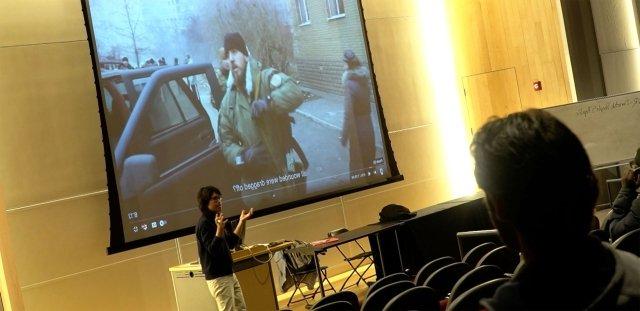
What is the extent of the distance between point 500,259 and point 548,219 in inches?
137

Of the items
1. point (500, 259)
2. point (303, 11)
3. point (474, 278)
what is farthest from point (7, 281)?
point (303, 11)

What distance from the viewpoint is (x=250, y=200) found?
840 cm

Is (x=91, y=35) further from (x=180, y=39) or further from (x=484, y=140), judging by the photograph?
(x=484, y=140)

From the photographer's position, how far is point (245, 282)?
22.1ft

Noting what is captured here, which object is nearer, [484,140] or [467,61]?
[484,140]

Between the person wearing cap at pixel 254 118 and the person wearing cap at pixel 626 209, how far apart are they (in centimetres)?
427

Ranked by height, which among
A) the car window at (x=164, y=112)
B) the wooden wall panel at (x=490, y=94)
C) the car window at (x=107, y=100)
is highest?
the car window at (x=107, y=100)

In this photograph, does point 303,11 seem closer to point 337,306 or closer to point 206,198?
point 206,198

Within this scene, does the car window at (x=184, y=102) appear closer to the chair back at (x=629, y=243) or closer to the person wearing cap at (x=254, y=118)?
the person wearing cap at (x=254, y=118)

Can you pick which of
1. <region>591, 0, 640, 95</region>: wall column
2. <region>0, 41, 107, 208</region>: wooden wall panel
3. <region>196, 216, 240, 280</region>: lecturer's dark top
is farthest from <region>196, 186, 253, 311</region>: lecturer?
<region>591, 0, 640, 95</region>: wall column

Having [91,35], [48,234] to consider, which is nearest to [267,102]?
[91,35]

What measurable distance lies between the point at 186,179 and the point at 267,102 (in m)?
1.49

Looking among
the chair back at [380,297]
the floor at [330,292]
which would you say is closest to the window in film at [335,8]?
the floor at [330,292]

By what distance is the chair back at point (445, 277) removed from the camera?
13.5 ft
